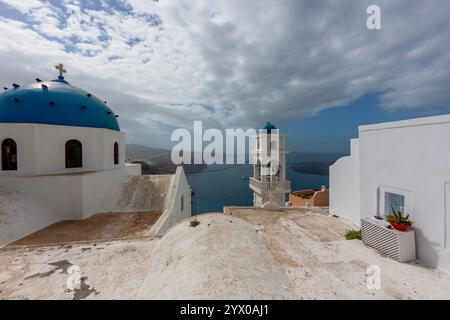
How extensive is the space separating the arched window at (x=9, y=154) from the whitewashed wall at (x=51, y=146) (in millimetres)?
240

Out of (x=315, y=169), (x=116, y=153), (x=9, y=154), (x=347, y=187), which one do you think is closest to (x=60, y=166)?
(x=9, y=154)

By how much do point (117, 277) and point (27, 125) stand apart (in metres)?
10.8

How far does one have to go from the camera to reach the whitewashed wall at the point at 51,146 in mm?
10766

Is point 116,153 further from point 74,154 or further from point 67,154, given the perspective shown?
point 67,154

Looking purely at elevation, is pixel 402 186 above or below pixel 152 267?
above

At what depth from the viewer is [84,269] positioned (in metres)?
5.59

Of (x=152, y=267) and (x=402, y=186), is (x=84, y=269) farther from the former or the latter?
(x=402, y=186)

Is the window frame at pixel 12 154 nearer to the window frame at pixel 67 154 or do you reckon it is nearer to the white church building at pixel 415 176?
the window frame at pixel 67 154

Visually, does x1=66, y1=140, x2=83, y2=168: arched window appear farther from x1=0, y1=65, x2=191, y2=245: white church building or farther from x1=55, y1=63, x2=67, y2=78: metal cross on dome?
x1=55, y1=63, x2=67, y2=78: metal cross on dome

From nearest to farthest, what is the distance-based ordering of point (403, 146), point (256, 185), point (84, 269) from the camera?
point (84, 269), point (403, 146), point (256, 185)

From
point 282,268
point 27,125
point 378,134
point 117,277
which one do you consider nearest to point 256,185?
point 378,134

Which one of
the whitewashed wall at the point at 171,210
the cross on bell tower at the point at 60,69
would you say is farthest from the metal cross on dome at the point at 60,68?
the whitewashed wall at the point at 171,210
